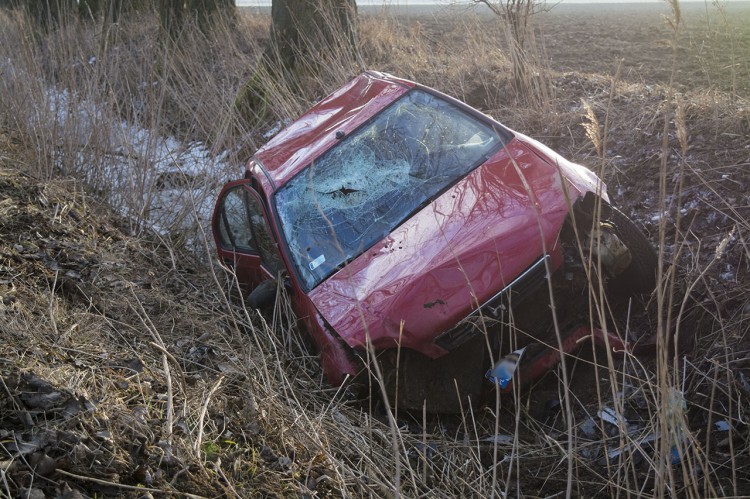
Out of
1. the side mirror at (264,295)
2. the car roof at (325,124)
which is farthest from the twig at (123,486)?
the car roof at (325,124)

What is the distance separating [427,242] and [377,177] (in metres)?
0.72

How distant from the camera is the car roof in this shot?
4602mm

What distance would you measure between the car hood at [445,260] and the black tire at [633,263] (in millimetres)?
321

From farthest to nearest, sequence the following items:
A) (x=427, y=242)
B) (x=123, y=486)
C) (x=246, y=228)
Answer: (x=246, y=228)
(x=427, y=242)
(x=123, y=486)

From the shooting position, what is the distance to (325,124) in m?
4.84

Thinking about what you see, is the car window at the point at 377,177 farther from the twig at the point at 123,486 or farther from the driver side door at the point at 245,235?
the twig at the point at 123,486

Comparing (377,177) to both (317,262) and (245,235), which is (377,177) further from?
(245,235)

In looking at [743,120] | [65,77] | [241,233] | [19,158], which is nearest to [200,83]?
[65,77]

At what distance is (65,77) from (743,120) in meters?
6.20

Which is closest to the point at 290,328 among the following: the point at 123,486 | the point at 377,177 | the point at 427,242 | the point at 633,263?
the point at 427,242

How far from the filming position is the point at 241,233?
5.13 m

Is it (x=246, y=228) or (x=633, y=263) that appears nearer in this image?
(x=633, y=263)

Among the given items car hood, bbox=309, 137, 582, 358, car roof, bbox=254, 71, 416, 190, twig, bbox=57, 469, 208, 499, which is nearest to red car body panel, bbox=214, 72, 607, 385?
car hood, bbox=309, 137, 582, 358

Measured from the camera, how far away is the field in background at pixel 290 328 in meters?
2.64
